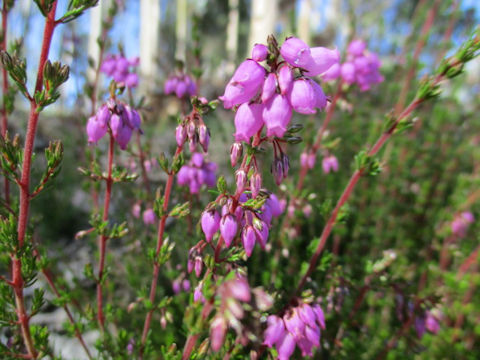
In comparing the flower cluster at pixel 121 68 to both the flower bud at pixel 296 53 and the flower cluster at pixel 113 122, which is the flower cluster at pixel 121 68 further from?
the flower bud at pixel 296 53

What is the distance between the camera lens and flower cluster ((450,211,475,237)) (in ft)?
14.2

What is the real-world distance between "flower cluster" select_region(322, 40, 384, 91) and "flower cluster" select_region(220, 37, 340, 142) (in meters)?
1.92

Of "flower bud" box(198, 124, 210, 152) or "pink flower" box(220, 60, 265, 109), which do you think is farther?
"flower bud" box(198, 124, 210, 152)

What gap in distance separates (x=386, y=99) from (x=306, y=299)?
6.39 meters

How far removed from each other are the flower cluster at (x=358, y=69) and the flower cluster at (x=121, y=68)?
5.76ft

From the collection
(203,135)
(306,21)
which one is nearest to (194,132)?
(203,135)

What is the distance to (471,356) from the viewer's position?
3412 mm

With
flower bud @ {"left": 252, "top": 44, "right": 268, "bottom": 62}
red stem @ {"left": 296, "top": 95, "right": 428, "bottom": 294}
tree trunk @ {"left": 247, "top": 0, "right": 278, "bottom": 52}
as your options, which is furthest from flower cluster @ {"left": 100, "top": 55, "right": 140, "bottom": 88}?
tree trunk @ {"left": 247, "top": 0, "right": 278, "bottom": 52}

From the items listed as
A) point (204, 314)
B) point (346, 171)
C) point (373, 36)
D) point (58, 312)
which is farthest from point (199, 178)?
point (373, 36)

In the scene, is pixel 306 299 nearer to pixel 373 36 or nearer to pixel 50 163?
pixel 50 163

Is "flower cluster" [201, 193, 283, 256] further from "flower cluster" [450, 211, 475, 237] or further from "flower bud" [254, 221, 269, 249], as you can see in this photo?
"flower cluster" [450, 211, 475, 237]

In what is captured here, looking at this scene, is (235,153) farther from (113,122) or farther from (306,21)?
(306,21)

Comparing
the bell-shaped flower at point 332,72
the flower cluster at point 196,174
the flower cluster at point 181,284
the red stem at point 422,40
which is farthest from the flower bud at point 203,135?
the red stem at point 422,40

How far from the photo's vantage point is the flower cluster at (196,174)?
9.12ft
